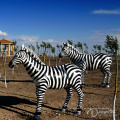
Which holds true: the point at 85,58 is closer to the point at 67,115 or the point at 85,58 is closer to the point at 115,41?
the point at 115,41

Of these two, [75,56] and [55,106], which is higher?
[75,56]

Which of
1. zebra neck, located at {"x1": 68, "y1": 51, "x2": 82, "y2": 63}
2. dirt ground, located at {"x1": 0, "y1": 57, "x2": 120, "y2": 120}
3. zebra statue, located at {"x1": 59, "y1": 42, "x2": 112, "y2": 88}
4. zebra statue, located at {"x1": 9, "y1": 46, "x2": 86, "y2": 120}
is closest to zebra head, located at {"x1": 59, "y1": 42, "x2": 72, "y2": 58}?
zebra statue, located at {"x1": 59, "y1": 42, "x2": 112, "y2": 88}

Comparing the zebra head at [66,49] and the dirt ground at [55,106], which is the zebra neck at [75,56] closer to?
the zebra head at [66,49]

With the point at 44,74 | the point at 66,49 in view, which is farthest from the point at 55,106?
the point at 66,49

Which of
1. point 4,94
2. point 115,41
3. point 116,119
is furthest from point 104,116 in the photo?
point 4,94

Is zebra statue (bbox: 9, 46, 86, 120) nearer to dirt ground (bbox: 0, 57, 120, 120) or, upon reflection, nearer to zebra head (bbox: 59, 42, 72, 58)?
dirt ground (bbox: 0, 57, 120, 120)

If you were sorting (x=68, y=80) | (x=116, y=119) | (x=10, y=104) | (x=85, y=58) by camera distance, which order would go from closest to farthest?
(x=116, y=119) < (x=68, y=80) < (x=10, y=104) < (x=85, y=58)

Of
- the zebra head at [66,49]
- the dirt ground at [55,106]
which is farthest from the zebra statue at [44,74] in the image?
the zebra head at [66,49]

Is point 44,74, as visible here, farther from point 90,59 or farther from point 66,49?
point 90,59

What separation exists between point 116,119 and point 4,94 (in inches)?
230

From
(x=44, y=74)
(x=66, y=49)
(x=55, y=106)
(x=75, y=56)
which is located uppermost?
(x=66, y=49)

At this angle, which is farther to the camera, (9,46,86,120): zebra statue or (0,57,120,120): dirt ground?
(0,57,120,120): dirt ground

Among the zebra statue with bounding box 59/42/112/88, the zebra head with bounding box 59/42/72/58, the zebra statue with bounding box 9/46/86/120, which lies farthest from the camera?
the zebra statue with bounding box 59/42/112/88

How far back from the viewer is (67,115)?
5.15 m
